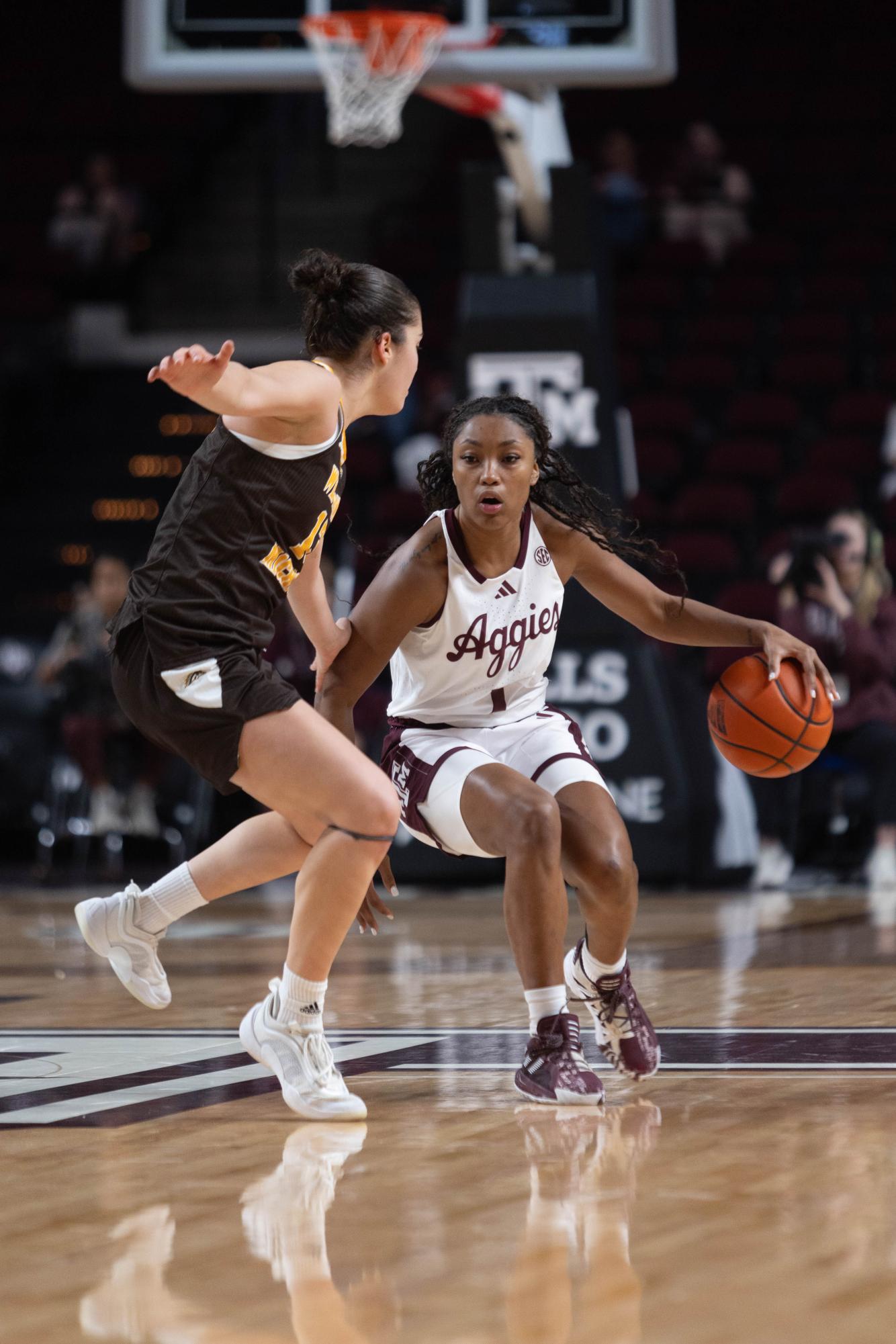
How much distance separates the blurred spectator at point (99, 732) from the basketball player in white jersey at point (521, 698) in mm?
5633

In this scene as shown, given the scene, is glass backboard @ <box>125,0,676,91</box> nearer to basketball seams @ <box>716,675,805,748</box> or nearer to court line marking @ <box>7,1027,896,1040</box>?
basketball seams @ <box>716,675,805,748</box>

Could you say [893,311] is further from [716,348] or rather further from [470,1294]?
[470,1294]

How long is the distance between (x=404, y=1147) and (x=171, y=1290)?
0.90 meters

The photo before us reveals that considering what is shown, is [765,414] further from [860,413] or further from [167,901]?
[167,901]

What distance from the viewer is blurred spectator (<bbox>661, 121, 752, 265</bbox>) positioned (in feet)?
45.5

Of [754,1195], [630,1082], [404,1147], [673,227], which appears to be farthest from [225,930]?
[673,227]

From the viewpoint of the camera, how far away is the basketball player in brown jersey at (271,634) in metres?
3.46

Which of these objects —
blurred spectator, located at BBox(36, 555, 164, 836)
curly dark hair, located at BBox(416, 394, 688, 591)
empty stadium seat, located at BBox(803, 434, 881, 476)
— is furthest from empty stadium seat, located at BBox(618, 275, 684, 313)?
curly dark hair, located at BBox(416, 394, 688, 591)

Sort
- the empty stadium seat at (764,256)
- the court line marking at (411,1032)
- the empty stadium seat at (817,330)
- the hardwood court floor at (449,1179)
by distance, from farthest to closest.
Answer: the empty stadium seat at (764,256) < the empty stadium seat at (817,330) < the court line marking at (411,1032) < the hardwood court floor at (449,1179)

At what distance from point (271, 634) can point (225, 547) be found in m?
0.24

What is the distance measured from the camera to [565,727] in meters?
4.14

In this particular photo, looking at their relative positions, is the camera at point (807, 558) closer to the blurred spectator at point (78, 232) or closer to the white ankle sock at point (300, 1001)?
the white ankle sock at point (300, 1001)

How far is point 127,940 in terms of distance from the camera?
4090 millimetres

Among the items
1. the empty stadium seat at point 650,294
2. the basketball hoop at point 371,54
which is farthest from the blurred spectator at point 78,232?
the basketball hoop at point 371,54
